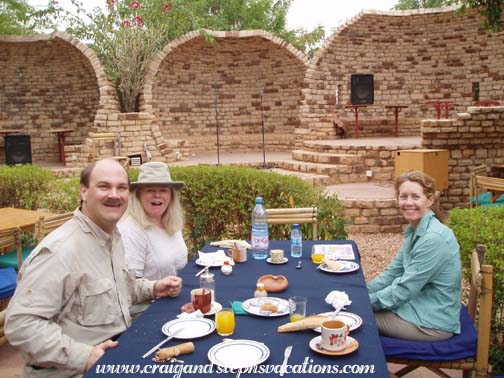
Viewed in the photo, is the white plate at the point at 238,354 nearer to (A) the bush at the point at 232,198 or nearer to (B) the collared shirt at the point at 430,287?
(B) the collared shirt at the point at 430,287

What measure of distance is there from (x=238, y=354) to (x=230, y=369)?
0.10 meters

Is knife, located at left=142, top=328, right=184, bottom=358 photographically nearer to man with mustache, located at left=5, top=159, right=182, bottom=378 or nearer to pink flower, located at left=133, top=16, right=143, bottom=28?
man with mustache, located at left=5, top=159, right=182, bottom=378

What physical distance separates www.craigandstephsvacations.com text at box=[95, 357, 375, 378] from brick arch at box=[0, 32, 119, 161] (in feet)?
38.4

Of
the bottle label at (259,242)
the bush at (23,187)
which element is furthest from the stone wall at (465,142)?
the bottle label at (259,242)

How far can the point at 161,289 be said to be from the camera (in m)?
2.29

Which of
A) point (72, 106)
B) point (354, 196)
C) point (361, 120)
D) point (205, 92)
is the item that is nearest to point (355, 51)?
point (361, 120)

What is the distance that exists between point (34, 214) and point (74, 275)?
8.38 ft

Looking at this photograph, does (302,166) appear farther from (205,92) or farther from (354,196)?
(205,92)

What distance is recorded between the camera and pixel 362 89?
11945mm

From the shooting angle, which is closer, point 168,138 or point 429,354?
point 429,354

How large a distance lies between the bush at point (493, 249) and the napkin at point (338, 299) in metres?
1.02

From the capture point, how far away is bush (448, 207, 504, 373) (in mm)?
2715

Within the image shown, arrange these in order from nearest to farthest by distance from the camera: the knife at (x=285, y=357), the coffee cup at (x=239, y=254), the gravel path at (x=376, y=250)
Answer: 1. the knife at (x=285, y=357)
2. the coffee cup at (x=239, y=254)
3. the gravel path at (x=376, y=250)

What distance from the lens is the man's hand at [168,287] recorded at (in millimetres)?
2285
